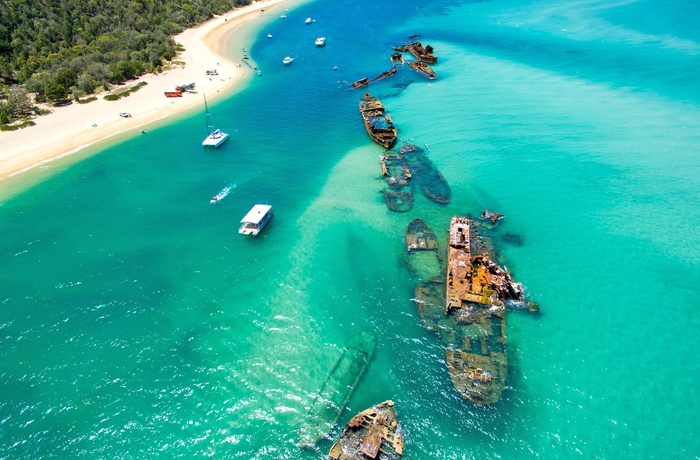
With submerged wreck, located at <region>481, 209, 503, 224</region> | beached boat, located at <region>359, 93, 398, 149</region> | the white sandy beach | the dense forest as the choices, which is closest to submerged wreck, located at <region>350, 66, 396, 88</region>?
beached boat, located at <region>359, 93, 398, 149</region>

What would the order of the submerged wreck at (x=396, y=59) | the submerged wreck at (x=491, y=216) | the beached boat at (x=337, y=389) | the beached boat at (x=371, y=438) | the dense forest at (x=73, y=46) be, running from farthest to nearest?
the submerged wreck at (x=396, y=59), the dense forest at (x=73, y=46), the submerged wreck at (x=491, y=216), the beached boat at (x=337, y=389), the beached boat at (x=371, y=438)

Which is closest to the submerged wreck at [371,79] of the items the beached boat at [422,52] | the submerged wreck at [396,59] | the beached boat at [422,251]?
the submerged wreck at [396,59]

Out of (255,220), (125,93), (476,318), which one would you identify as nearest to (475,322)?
(476,318)

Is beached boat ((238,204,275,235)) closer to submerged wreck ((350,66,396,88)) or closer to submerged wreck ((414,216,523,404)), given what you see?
submerged wreck ((414,216,523,404))

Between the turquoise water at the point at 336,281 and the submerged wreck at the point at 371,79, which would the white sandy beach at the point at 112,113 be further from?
the submerged wreck at the point at 371,79

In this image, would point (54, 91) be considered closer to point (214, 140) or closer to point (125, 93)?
point (125, 93)

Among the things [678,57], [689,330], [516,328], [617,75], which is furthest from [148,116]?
[678,57]
